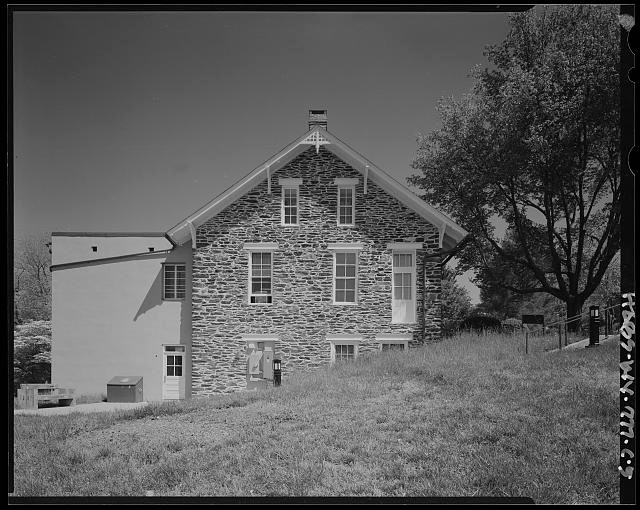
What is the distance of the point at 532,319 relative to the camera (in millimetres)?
3900

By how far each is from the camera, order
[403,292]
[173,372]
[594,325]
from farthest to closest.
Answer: [173,372] < [403,292] < [594,325]

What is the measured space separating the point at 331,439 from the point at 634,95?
3018mm

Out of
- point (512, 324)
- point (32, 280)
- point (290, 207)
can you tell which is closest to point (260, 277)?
point (290, 207)

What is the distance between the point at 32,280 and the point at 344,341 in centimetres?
252

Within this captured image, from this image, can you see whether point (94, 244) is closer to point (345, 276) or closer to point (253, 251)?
point (253, 251)

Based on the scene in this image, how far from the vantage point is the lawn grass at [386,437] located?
351 centimetres

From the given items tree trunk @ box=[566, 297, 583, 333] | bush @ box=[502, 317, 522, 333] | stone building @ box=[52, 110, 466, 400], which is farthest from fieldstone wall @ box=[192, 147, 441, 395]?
tree trunk @ box=[566, 297, 583, 333]

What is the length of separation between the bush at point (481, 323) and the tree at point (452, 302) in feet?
0.18

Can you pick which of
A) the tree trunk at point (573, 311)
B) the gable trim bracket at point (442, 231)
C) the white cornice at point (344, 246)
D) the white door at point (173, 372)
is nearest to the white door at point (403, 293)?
the gable trim bracket at point (442, 231)

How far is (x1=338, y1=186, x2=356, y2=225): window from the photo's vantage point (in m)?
4.43

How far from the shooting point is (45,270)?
3.98 m

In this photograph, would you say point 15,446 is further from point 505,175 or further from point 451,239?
point 505,175

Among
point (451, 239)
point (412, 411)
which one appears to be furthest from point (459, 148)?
point (412, 411)

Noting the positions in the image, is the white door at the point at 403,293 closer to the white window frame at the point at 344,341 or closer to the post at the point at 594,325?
the white window frame at the point at 344,341
